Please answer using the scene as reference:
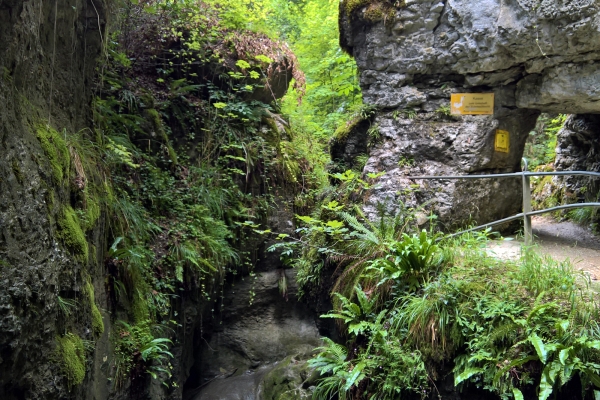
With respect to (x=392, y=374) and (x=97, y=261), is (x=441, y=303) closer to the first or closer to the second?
(x=392, y=374)

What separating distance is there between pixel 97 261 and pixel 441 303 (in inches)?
128

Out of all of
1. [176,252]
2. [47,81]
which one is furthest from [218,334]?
[47,81]

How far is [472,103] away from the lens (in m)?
6.62

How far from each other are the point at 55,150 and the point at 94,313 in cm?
138

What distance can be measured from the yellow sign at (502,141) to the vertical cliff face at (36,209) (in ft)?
Result: 17.8

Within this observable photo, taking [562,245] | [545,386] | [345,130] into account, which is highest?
[345,130]

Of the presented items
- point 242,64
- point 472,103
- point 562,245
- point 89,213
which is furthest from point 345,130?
point 89,213

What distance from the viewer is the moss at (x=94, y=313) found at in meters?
3.76

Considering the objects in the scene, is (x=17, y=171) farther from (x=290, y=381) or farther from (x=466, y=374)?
(x=290, y=381)

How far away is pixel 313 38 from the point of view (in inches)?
487

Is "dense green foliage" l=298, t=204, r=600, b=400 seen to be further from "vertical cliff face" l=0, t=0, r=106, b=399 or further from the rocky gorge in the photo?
"vertical cliff face" l=0, t=0, r=106, b=399

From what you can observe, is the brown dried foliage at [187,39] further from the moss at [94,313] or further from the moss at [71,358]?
the moss at [71,358]

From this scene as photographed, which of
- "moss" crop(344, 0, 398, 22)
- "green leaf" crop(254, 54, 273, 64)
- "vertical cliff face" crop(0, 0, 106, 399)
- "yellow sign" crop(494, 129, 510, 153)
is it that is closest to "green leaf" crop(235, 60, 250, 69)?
"green leaf" crop(254, 54, 273, 64)

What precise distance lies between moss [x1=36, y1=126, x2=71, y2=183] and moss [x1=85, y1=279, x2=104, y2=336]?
3.03ft
